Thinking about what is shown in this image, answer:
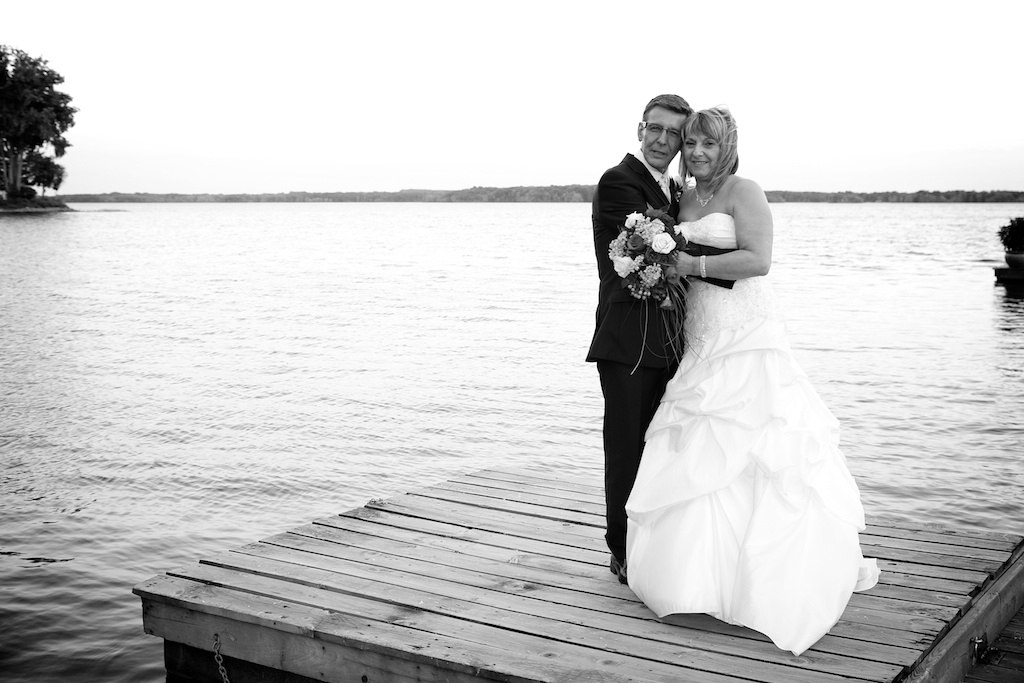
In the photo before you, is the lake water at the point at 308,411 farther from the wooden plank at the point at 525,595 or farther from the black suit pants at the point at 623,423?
the black suit pants at the point at 623,423

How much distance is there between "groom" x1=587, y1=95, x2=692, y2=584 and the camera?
15.1 ft

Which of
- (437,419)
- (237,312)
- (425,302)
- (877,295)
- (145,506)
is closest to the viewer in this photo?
(145,506)

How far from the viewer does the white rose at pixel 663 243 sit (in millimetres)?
4270

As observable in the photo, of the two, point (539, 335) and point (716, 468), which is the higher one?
point (716, 468)

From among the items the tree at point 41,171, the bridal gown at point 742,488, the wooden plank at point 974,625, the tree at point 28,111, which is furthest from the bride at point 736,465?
the tree at point 41,171

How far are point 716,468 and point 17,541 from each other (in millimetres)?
6854

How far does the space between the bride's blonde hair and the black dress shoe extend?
203 centimetres

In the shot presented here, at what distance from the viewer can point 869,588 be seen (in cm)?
493

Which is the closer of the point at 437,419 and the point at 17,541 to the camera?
the point at 17,541

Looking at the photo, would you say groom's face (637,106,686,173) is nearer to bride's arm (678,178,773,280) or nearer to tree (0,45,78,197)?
bride's arm (678,178,773,280)

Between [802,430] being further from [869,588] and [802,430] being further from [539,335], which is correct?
[539,335]

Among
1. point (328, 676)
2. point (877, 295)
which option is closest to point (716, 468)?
point (328, 676)

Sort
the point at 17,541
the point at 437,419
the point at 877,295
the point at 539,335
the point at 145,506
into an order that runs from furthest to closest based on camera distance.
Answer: the point at 877,295, the point at 539,335, the point at 437,419, the point at 145,506, the point at 17,541

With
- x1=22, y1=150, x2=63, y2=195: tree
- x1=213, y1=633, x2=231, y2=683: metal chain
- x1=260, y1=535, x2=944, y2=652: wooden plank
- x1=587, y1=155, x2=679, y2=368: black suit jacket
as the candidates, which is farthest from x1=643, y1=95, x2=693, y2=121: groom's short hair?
x1=22, y1=150, x2=63, y2=195: tree
